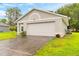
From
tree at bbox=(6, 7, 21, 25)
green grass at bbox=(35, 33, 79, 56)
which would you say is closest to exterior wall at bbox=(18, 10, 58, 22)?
tree at bbox=(6, 7, 21, 25)

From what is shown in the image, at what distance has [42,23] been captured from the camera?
2.84 meters

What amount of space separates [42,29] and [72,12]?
1.69 ft

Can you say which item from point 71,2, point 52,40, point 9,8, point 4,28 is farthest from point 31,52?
point 71,2

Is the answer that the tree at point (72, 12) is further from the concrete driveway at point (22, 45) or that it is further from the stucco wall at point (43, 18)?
the concrete driveway at point (22, 45)

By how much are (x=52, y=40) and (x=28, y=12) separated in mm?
550

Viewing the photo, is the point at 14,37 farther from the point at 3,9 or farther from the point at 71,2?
the point at 71,2

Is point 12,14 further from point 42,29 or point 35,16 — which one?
point 42,29

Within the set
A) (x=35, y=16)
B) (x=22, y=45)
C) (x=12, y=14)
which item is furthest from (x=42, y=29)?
(x=12, y=14)

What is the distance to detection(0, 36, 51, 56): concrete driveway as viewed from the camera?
2.78m

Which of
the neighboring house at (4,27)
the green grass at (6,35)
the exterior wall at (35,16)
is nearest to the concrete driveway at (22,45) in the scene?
the green grass at (6,35)

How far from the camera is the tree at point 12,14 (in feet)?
9.17

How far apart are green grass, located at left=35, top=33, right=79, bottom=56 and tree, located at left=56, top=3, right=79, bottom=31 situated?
150 millimetres

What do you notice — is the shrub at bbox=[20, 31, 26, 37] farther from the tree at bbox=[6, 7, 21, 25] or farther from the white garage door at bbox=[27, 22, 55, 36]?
the tree at bbox=[6, 7, 21, 25]

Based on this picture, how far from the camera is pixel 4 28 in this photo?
284cm
